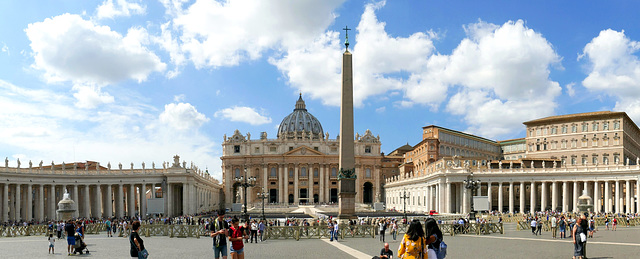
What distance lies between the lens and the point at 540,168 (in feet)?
215

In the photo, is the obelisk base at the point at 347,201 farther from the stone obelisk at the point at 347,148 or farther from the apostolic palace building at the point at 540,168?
the apostolic palace building at the point at 540,168

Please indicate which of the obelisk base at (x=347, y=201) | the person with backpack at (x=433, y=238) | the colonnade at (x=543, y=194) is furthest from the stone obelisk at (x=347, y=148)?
the colonnade at (x=543, y=194)

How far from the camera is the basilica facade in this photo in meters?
108

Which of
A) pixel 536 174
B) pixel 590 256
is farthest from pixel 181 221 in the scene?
pixel 536 174

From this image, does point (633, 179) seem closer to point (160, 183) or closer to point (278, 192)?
point (160, 183)

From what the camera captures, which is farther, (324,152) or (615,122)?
(324,152)

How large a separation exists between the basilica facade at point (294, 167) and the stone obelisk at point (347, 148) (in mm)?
74546

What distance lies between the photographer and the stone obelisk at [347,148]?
104ft

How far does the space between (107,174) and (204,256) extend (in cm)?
5033

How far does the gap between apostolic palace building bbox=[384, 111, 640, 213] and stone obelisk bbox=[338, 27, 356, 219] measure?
33.0 m

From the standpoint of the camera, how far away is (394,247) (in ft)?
75.4

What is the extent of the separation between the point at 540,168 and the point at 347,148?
41.9 m

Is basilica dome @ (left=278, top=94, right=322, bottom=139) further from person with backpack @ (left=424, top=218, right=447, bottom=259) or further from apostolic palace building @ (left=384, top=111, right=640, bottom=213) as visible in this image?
person with backpack @ (left=424, top=218, right=447, bottom=259)

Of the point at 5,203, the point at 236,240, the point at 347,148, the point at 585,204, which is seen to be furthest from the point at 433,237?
the point at 5,203
